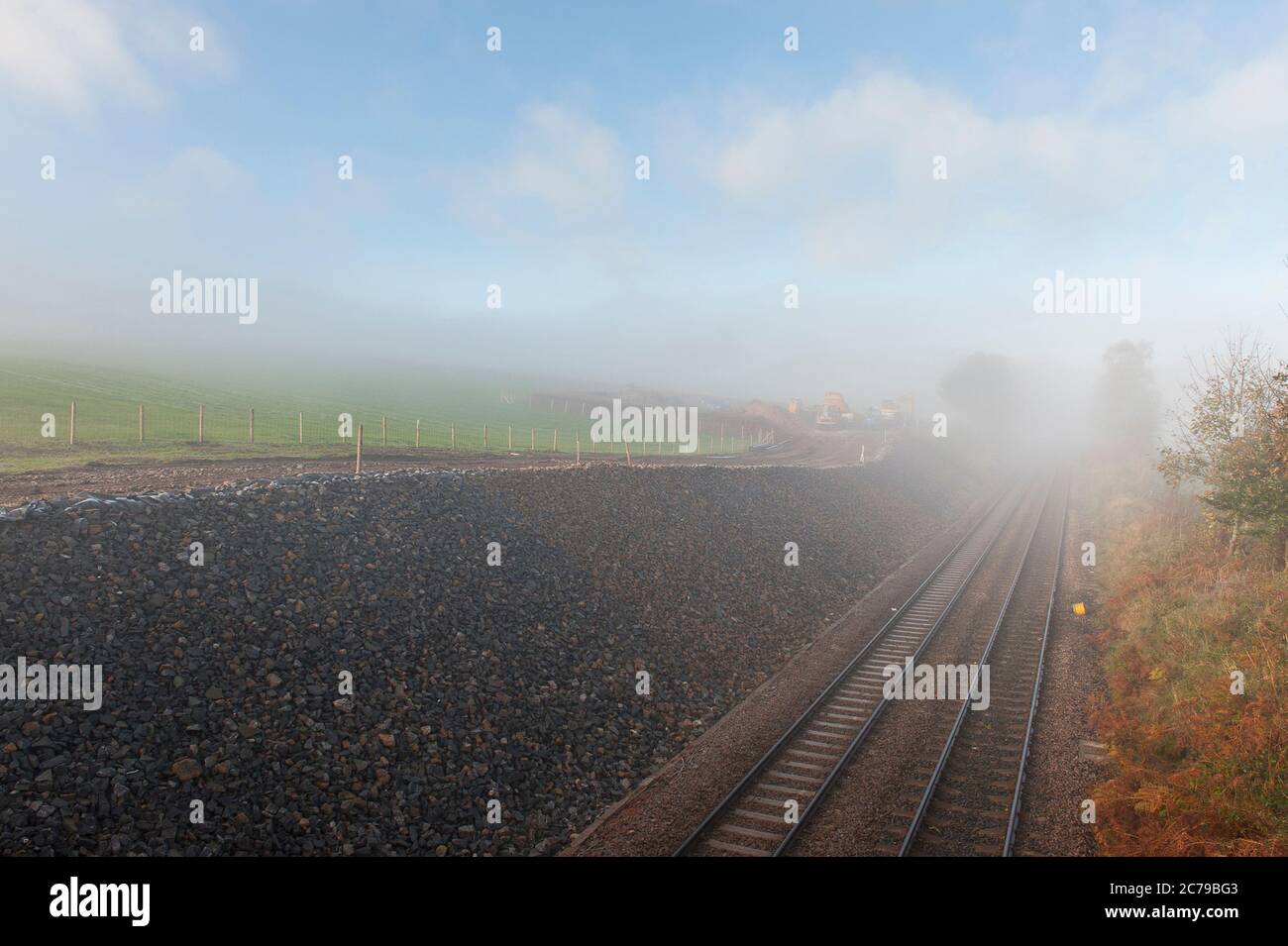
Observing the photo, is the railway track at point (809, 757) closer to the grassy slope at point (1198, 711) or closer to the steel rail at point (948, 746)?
the steel rail at point (948, 746)

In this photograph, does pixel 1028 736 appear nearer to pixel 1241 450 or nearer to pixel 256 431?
pixel 1241 450

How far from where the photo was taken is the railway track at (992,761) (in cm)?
1033

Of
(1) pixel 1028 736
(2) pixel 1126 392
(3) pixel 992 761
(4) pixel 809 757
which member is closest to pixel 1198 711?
(1) pixel 1028 736

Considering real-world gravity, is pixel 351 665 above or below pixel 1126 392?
below

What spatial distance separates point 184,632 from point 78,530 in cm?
295

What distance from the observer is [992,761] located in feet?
41.7

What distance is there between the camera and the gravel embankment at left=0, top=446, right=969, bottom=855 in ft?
29.4

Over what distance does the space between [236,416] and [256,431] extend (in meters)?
10.6

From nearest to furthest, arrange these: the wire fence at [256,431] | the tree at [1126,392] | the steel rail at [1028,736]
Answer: the steel rail at [1028,736]
the wire fence at [256,431]
the tree at [1126,392]

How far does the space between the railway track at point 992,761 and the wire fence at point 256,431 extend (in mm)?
21735

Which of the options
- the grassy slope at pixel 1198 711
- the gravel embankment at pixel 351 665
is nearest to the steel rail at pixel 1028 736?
the grassy slope at pixel 1198 711
